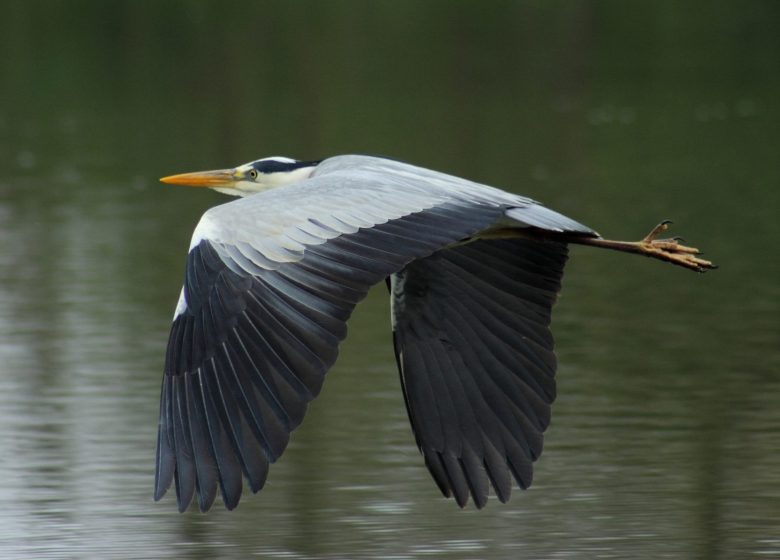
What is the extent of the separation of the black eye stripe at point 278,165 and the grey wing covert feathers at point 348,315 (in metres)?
0.48

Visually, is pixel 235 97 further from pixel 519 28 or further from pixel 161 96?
pixel 519 28

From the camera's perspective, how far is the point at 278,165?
8.08 m

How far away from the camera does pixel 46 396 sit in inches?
402

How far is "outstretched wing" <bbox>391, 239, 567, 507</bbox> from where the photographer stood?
22.7ft

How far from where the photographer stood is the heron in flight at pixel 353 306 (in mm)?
5480

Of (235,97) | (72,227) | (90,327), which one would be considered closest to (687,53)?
(235,97)

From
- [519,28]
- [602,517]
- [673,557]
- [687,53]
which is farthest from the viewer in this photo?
[519,28]

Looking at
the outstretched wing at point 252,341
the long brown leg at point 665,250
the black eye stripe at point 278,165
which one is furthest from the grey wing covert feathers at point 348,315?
the black eye stripe at point 278,165

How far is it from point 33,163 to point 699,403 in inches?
557

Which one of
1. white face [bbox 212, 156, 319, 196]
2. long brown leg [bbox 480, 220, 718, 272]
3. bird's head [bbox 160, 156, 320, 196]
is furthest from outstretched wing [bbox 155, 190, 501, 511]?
bird's head [bbox 160, 156, 320, 196]

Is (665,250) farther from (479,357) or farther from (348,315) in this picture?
(348,315)

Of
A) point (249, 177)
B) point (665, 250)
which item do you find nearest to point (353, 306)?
point (665, 250)

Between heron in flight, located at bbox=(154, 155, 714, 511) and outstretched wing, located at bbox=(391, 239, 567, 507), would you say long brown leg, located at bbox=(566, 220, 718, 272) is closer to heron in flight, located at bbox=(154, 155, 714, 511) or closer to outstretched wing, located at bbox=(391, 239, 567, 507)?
heron in flight, located at bbox=(154, 155, 714, 511)

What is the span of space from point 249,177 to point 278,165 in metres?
0.25
